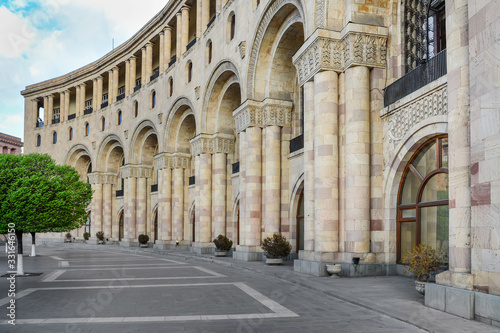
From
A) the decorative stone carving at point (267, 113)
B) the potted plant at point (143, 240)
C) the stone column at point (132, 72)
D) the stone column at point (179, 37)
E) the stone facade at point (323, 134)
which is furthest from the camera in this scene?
the stone column at point (132, 72)

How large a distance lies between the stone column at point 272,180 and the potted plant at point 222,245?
4276 mm

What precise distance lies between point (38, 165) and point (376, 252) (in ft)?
48.6

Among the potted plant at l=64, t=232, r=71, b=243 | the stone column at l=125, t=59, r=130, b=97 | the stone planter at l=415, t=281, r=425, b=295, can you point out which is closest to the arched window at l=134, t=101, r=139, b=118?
the stone column at l=125, t=59, r=130, b=97

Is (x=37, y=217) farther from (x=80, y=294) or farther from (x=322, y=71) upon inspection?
(x=322, y=71)

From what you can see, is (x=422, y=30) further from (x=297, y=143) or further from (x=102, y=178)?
(x=102, y=178)

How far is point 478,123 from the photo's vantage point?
Result: 920cm

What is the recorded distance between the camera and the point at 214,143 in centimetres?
2950

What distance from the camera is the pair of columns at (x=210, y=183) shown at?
29.2 metres

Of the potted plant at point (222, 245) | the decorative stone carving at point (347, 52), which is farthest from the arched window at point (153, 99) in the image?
the decorative stone carving at point (347, 52)

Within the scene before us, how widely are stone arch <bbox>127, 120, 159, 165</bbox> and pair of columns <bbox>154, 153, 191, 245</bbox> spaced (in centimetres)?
579

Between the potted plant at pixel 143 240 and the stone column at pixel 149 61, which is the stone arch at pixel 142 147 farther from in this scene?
the potted plant at pixel 143 240

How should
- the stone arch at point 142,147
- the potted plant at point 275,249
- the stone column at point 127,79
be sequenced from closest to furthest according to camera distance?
the potted plant at point 275,249
the stone arch at point 142,147
the stone column at point 127,79

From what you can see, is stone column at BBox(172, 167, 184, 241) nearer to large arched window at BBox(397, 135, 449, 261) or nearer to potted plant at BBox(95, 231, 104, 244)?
potted plant at BBox(95, 231, 104, 244)

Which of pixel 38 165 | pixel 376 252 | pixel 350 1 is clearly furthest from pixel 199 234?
pixel 350 1
